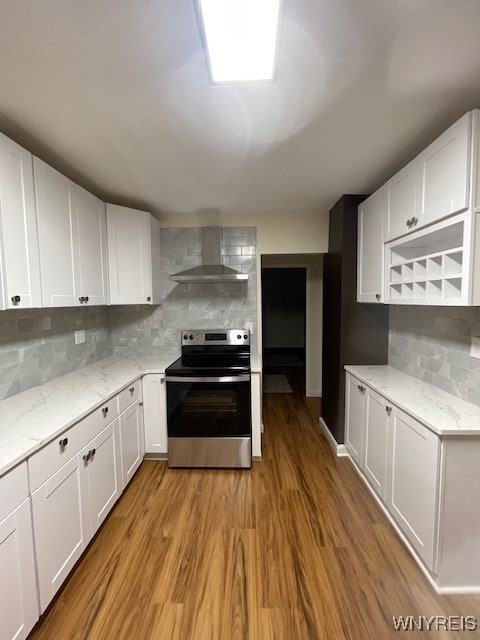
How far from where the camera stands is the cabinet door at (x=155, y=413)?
7.79ft

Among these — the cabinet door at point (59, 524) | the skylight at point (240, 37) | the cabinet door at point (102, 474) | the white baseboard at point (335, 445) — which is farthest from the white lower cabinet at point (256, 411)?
the skylight at point (240, 37)

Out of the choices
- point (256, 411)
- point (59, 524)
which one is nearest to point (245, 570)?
point (59, 524)

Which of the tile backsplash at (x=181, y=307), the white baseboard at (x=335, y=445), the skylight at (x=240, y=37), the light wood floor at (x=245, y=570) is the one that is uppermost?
the skylight at (x=240, y=37)

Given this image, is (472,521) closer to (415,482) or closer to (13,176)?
(415,482)

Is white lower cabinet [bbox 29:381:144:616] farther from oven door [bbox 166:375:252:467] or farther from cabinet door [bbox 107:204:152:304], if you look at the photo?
cabinet door [bbox 107:204:152:304]

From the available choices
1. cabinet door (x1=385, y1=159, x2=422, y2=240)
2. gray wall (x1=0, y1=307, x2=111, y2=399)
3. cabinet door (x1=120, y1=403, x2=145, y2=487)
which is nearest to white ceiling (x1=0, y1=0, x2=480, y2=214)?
cabinet door (x1=385, y1=159, x2=422, y2=240)

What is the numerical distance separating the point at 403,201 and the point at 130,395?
7.64ft

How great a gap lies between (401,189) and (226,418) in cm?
210

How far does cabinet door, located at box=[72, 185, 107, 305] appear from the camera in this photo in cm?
199

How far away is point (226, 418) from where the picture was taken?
233 cm

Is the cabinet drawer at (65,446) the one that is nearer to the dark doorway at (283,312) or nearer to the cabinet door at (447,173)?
the cabinet door at (447,173)

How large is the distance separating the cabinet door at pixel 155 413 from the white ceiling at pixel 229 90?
165 centimetres

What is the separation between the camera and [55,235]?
1742 millimetres

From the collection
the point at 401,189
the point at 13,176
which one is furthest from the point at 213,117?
the point at 401,189
